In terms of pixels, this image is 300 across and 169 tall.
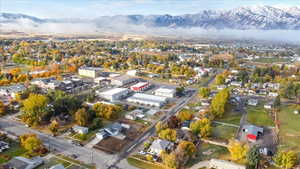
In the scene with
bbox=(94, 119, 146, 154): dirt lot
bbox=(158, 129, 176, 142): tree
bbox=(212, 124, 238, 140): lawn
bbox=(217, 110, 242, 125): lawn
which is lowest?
bbox=(94, 119, 146, 154): dirt lot

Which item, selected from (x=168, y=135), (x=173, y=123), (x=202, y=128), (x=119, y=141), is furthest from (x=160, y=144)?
(x=202, y=128)

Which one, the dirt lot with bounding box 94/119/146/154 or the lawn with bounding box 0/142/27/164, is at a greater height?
the dirt lot with bounding box 94/119/146/154

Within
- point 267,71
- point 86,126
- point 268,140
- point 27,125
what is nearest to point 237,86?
point 267,71

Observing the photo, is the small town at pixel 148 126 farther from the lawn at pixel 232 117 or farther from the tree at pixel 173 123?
the tree at pixel 173 123

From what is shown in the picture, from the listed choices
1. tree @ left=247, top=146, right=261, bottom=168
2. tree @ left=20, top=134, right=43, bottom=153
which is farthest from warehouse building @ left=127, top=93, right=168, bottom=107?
tree @ left=247, top=146, right=261, bottom=168

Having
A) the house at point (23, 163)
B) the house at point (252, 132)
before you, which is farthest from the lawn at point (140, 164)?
the house at point (252, 132)

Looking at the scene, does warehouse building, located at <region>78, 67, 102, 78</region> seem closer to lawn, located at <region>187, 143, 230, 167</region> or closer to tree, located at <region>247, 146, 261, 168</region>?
lawn, located at <region>187, 143, 230, 167</region>

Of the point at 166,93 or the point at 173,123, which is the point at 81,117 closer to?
the point at 173,123
